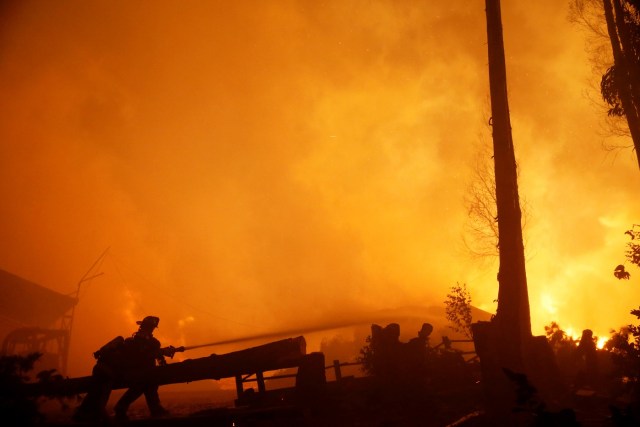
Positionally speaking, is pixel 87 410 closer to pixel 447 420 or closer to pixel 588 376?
pixel 447 420

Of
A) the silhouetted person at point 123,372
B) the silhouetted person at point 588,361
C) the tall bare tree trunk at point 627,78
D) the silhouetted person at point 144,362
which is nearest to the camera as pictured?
the silhouetted person at point 123,372

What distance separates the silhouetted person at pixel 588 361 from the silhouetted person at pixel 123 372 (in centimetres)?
1215

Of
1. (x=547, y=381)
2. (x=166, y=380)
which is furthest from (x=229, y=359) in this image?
(x=547, y=381)

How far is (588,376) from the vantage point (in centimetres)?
1195

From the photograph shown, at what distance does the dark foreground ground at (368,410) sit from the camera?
22.1ft

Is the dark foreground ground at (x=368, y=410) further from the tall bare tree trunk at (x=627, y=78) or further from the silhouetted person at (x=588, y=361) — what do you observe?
the tall bare tree trunk at (x=627, y=78)

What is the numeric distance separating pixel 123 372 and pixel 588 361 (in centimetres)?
1441

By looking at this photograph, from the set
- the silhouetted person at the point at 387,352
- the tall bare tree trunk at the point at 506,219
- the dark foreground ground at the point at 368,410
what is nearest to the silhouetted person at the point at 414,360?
the silhouetted person at the point at 387,352

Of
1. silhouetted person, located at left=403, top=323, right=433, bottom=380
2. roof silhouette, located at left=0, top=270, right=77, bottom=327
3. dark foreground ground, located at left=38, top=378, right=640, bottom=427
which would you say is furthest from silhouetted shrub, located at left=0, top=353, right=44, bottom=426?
roof silhouette, located at left=0, top=270, right=77, bottom=327

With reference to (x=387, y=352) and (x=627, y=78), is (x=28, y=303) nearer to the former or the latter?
(x=387, y=352)

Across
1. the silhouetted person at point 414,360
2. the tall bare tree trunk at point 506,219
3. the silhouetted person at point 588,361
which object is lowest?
the silhouetted person at point 588,361

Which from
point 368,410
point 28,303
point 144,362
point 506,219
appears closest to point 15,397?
point 144,362

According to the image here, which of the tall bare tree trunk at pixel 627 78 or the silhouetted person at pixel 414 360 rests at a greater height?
the tall bare tree trunk at pixel 627 78

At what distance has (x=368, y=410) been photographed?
890 centimetres
